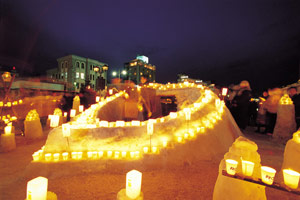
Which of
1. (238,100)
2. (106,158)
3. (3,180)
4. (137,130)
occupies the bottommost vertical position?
(3,180)

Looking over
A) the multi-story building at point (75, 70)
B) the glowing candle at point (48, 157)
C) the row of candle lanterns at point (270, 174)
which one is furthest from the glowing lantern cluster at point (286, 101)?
the multi-story building at point (75, 70)

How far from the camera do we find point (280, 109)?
24.0ft

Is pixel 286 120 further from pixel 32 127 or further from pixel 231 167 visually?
pixel 32 127

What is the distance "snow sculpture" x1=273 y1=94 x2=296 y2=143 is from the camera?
709 cm

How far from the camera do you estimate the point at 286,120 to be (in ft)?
23.6

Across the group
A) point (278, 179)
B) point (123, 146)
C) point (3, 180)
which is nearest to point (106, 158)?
point (123, 146)

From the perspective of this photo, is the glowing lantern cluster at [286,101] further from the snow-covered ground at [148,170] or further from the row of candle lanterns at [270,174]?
the row of candle lanterns at [270,174]

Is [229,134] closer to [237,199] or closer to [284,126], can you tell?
[284,126]

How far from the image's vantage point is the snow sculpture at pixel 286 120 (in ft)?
23.3

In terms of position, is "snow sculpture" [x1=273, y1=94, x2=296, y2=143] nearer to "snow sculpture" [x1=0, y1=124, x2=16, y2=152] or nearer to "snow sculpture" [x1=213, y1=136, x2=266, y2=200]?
"snow sculpture" [x1=213, y1=136, x2=266, y2=200]

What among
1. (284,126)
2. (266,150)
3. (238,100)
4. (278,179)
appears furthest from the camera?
(238,100)

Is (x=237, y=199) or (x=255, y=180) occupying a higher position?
(x=255, y=180)

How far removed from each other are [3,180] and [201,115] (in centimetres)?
757

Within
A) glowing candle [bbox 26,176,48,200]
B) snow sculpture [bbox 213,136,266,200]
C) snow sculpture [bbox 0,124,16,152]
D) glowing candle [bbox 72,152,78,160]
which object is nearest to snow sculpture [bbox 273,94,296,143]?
snow sculpture [bbox 213,136,266,200]
